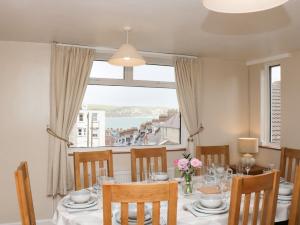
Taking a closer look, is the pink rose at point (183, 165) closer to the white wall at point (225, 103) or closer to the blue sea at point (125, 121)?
the blue sea at point (125, 121)

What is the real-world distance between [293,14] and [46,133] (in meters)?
2.98

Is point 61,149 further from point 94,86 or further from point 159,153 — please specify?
point 159,153

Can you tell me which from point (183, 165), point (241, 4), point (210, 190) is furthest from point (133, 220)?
point (241, 4)

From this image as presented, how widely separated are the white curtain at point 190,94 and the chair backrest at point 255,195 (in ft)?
8.30

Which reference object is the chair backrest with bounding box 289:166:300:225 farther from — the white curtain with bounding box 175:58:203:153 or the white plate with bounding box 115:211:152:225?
the white curtain with bounding box 175:58:203:153

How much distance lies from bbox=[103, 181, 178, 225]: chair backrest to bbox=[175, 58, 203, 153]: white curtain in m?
2.84

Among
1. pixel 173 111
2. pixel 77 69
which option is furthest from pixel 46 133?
pixel 173 111

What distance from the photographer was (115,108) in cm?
419

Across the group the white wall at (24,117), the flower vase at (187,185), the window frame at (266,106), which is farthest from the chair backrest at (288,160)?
the white wall at (24,117)

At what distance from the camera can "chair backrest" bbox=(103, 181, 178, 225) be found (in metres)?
1.45

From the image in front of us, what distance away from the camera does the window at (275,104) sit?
14.4 feet

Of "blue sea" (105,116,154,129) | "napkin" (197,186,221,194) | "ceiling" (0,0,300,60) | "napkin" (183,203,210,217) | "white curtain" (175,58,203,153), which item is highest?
"ceiling" (0,0,300,60)

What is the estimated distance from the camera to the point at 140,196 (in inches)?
57.4

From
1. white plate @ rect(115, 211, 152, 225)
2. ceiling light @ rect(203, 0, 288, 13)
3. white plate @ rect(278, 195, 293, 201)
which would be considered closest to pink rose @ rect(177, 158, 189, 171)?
white plate @ rect(115, 211, 152, 225)
